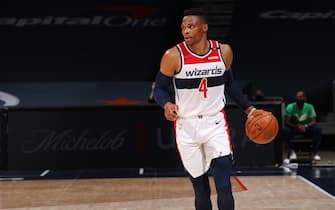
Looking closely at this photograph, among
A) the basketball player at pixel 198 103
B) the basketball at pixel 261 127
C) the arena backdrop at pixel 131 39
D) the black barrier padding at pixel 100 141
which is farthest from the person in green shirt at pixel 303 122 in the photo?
the basketball player at pixel 198 103

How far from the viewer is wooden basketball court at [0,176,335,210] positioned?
23.4 feet

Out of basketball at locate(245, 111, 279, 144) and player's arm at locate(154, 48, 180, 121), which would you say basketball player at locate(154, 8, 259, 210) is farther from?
basketball at locate(245, 111, 279, 144)

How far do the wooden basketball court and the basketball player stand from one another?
2147 mm

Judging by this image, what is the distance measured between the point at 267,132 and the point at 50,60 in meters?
12.9

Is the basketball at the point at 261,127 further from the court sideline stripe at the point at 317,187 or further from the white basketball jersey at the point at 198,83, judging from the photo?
the court sideline stripe at the point at 317,187

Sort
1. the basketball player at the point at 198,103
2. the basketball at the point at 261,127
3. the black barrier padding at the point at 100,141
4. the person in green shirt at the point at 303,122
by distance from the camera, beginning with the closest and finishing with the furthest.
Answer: the basketball player at the point at 198,103 < the basketball at the point at 261,127 < the black barrier padding at the point at 100,141 < the person in green shirt at the point at 303,122

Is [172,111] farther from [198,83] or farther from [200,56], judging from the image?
[200,56]

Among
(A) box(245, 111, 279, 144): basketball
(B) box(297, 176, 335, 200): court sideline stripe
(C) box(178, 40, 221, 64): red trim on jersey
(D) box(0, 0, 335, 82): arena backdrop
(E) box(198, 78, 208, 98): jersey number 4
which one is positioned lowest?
(B) box(297, 176, 335, 200): court sideline stripe

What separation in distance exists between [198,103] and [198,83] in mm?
171

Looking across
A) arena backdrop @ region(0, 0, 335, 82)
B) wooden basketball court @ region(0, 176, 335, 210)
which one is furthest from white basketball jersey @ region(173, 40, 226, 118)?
arena backdrop @ region(0, 0, 335, 82)

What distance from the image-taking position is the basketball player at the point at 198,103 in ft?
15.9

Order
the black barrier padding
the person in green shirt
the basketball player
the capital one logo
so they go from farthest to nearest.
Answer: the capital one logo → the person in green shirt → the black barrier padding → the basketball player

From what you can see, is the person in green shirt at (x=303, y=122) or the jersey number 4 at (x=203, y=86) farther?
the person in green shirt at (x=303, y=122)

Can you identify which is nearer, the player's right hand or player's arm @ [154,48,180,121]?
the player's right hand
